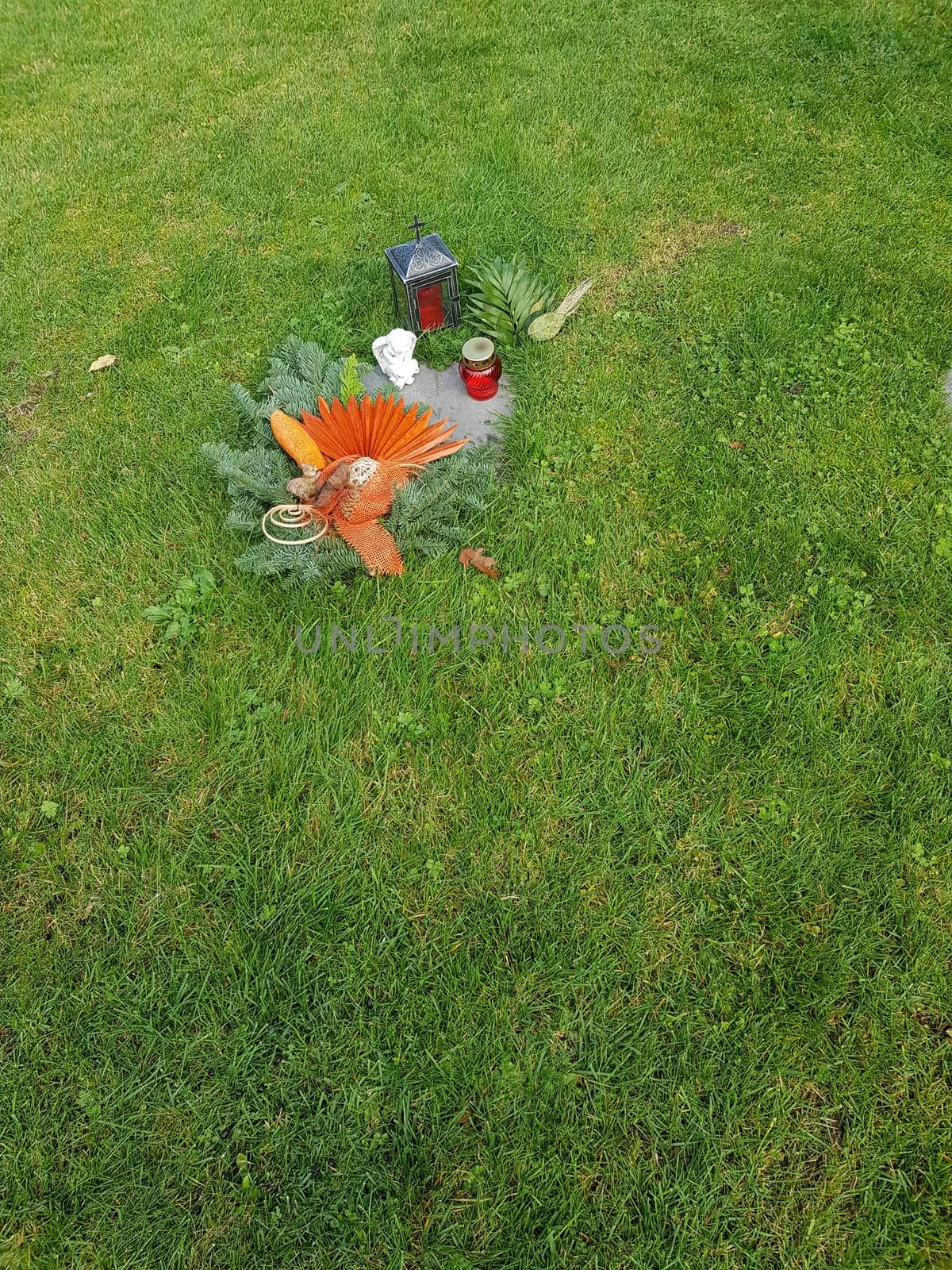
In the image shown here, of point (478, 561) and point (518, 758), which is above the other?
point (478, 561)

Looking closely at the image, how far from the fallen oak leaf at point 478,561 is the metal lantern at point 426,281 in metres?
1.33

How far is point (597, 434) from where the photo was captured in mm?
3502

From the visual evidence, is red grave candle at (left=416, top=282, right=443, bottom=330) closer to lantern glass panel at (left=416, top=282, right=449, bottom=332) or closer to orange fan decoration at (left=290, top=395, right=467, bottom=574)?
lantern glass panel at (left=416, top=282, right=449, bottom=332)

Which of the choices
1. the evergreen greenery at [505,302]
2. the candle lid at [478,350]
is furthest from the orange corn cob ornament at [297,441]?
the evergreen greenery at [505,302]

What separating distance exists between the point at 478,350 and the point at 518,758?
187cm

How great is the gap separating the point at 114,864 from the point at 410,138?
15.3 ft

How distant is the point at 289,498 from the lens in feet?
10.0

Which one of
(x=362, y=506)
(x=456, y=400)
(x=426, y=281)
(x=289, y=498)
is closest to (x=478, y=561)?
(x=362, y=506)

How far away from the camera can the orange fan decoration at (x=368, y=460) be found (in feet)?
9.66

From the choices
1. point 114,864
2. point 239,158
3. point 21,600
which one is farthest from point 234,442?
point 239,158

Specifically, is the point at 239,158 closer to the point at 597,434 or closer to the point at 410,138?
the point at 410,138

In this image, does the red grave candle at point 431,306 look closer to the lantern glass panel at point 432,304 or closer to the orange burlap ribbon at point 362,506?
the lantern glass panel at point 432,304

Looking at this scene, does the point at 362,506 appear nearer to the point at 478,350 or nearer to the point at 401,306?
the point at 478,350

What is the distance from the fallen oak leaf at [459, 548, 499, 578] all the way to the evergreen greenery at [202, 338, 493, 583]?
7 cm
